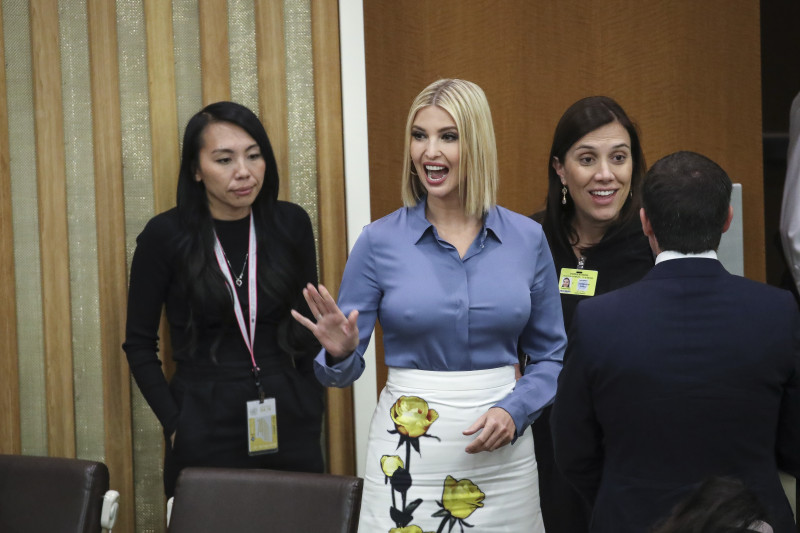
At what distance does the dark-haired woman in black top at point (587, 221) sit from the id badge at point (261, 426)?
870 mm

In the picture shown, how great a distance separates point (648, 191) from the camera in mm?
1939

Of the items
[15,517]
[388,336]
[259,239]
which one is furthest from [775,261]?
[15,517]

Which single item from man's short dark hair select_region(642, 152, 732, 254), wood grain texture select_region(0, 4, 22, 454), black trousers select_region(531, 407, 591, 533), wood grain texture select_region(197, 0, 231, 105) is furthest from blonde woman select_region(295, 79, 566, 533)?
wood grain texture select_region(0, 4, 22, 454)

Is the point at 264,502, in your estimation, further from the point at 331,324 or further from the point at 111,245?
the point at 111,245

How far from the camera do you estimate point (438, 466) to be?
234cm

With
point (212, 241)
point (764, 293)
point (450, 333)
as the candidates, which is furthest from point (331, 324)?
point (212, 241)

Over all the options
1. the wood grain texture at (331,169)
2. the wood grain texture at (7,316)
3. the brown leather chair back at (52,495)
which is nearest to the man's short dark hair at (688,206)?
the brown leather chair back at (52,495)

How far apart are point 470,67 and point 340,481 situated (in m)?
2.34

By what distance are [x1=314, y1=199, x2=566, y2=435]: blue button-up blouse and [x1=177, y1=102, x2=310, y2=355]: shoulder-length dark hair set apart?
2.68ft

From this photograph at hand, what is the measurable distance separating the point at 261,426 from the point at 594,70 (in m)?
2.19

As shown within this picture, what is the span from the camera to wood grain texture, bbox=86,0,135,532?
3.52 m

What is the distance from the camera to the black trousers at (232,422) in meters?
3.14

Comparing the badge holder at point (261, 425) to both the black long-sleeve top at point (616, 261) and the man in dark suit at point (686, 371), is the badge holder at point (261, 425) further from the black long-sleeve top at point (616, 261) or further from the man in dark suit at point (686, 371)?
the man in dark suit at point (686, 371)

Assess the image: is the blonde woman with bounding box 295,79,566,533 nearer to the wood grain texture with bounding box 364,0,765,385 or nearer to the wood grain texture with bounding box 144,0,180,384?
the wood grain texture with bounding box 144,0,180,384
